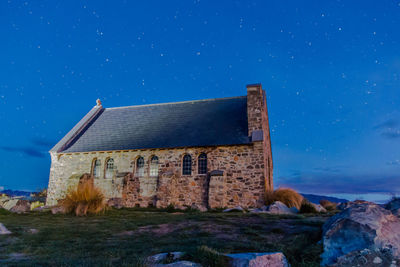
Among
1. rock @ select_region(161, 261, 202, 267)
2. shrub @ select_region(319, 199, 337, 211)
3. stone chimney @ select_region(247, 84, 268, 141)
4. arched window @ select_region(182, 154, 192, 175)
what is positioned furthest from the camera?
arched window @ select_region(182, 154, 192, 175)

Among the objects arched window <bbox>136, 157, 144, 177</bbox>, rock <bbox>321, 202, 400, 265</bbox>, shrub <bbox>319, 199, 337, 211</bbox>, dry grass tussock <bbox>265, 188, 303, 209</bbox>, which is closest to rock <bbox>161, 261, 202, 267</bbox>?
rock <bbox>321, 202, 400, 265</bbox>

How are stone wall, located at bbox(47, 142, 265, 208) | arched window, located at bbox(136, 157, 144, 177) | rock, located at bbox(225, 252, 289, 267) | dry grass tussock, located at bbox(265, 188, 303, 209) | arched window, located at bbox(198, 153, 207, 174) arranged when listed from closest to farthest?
1. rock, located at bbox(225, 252, 289, 267)
2. dry grass tussock, located at bbox(265, 188, 303, 209)
3. stone wall, located at bbox(47, 142, 265, 208)
4. arched window, located at bbox(198, 153, 207, 174)
5. arched window, located at bbox(136, 157, 144, 177)

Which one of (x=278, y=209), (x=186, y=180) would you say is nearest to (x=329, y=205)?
(x=278, y=209)

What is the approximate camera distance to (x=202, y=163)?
18.3 metres

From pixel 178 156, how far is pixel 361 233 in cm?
1508

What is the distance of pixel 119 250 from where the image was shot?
5.44 meters

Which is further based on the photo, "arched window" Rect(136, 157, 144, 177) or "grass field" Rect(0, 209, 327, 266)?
"arched window" Rect(136, 157, 144, 177)

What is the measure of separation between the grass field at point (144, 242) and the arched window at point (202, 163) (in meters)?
9.24

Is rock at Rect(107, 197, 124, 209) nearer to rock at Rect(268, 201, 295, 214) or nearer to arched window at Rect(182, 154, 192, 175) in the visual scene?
arched window at Rect(182, 154, 192, 175)

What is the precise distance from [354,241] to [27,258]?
20.1 ft

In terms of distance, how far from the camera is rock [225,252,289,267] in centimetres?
352

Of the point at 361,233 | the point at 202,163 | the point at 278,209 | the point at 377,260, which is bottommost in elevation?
the point at 278,209

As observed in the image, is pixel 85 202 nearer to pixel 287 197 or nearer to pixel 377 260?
pixel 287 197

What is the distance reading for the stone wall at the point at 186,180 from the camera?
16812mm
